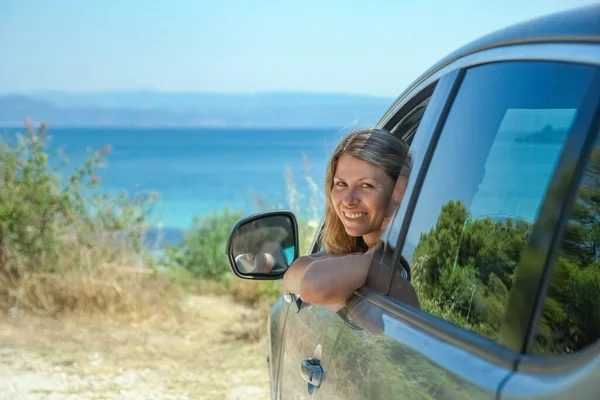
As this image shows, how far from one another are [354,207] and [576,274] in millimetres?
1069

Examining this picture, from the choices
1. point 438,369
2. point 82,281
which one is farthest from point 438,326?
point 82,281

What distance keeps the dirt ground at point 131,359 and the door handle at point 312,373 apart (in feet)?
13.4

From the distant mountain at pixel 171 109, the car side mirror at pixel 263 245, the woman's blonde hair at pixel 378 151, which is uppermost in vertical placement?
the woman's blonde hair at pixel 378 151

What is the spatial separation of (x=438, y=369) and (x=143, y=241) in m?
7.53

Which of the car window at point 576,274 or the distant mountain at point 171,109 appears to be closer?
the car window at point 576,274

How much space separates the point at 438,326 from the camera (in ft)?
5.68

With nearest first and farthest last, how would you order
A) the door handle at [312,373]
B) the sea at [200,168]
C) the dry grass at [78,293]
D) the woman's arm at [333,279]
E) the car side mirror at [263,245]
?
the woman's arm at [333,279], the door handle at [312,373], the car side mirror at [263,245], the dry grass at [78,293], the sea at [200,168]

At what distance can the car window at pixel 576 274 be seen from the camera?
4.50ft

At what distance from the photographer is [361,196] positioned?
241 cm

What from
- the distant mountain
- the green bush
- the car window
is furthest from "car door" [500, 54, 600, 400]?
the distant mountain

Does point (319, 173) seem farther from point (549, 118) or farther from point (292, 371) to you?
point (549, 118)

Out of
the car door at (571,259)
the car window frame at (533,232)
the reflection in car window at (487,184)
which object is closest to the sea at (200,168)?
the car window frame at (533,232)

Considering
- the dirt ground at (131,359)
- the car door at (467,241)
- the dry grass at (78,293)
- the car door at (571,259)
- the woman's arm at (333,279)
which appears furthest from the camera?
the dry grass at (78,293)

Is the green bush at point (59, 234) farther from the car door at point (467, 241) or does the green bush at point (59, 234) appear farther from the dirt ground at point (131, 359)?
the car door at point (467, 241)
